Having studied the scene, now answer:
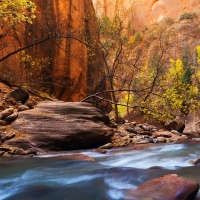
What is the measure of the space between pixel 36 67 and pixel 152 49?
53673 millimetres

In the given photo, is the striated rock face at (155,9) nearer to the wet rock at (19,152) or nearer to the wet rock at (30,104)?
the wet rock at (30,104)

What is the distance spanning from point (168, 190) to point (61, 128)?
18.0ft

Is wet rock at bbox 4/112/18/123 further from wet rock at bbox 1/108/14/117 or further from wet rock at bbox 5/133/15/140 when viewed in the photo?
wet rock at bbox 5/133/15/140

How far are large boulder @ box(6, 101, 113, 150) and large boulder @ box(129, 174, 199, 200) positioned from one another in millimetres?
4688

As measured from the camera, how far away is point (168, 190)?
3248 mm

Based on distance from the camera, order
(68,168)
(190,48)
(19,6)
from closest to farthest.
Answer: (68,168)
(19,6)
(190,48)

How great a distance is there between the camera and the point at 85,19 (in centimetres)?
1995

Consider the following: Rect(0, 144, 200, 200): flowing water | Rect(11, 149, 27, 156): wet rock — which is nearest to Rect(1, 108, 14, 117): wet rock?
Rect(11, 149, 27, 156): wet rock

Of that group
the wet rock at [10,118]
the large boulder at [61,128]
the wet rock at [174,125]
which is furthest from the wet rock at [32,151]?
the wet rock at [174,125]

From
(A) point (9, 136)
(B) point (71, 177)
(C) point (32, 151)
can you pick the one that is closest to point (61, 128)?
(C) point (32, 151)

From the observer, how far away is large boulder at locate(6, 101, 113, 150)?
7.73 meters

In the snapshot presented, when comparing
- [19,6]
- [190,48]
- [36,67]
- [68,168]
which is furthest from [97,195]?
[190,48]

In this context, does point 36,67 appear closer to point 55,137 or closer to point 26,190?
point 55,137

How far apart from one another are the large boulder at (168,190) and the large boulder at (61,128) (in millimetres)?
4688
